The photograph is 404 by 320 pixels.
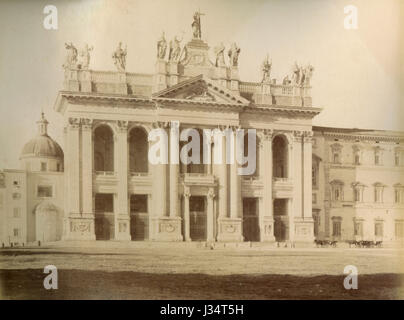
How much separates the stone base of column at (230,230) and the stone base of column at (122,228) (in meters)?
2.17

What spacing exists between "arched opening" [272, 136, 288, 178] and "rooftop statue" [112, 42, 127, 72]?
4.40m

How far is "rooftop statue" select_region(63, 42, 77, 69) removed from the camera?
16.5 m

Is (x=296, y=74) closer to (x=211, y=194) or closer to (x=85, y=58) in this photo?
(x=211, y=194)

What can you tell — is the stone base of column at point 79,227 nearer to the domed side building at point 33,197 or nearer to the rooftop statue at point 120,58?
the domed side building at point 33,197

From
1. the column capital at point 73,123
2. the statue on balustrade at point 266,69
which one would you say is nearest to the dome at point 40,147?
the column capital at point 73,123

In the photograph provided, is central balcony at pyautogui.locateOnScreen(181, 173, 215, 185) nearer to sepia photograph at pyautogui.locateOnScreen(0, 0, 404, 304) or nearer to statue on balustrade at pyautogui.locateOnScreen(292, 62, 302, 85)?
sepia photograph at pyautogui.locateOnScreen(0, 0, 404, 304)

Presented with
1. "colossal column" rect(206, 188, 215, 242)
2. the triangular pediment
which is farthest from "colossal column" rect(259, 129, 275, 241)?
"colossal column" rect(206, 188, 215, 242)

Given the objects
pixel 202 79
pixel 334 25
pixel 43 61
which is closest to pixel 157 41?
pixel 202 79

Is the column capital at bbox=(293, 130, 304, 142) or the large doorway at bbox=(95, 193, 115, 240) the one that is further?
the column capital at bbox=(293, 130, 304, 142)

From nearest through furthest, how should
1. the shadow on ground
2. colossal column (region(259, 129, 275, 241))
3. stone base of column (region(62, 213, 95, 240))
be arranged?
the shadow on ground
stone base of column (region(62, 213, 95, 240))
colossal column (region(259, 129, 275, 241))

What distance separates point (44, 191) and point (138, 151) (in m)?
2.45

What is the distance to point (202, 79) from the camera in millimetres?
17922

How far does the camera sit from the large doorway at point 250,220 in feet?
59.5

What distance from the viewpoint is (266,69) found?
1789 centimetres
